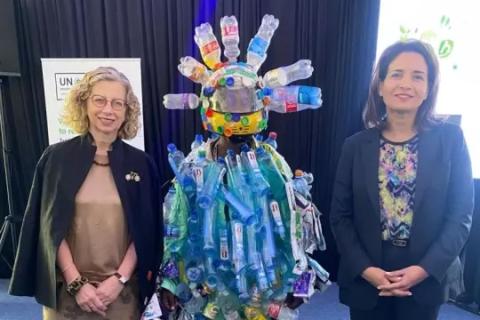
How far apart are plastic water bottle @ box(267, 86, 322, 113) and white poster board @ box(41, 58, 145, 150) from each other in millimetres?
1254

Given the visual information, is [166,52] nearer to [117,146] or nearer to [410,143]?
[117,146]

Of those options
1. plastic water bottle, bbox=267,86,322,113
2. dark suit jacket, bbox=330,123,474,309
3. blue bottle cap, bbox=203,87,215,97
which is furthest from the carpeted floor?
blue bottle cap, bbox=203,87,215,97

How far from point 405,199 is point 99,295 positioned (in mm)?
1017

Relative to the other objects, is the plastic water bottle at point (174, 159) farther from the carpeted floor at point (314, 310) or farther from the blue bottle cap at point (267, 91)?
the carpeted floor at point (314, 310)

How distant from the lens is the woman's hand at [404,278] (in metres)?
1.25

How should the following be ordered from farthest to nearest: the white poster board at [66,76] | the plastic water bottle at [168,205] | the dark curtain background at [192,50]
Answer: the dark curtain background at [192,50] < the white poster board at [66,76] < the plastic water bottle at [168,205]

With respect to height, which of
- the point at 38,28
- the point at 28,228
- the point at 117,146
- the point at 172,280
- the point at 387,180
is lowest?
the point at 172,280

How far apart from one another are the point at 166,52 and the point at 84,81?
148cm

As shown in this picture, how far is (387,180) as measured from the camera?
1309 millimetres

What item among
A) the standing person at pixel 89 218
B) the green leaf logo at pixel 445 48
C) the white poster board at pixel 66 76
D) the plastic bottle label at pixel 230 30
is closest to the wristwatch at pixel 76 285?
the standing person at pixel 89 218

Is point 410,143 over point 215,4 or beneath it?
beneath

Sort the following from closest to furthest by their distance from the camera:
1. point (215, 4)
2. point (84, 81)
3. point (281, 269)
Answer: point (84, 81) → point (281, 269) → point (215, 4)

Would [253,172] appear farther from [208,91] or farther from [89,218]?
[89,218]

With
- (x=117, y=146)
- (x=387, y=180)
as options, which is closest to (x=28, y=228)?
(x=117, y=146)
